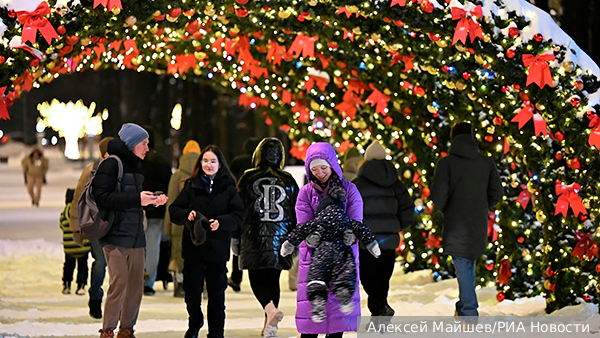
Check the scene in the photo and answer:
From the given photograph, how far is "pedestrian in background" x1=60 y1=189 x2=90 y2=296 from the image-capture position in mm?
8531

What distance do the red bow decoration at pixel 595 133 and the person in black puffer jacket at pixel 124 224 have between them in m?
3.44

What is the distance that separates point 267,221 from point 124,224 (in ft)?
3.76

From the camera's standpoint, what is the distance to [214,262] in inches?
249

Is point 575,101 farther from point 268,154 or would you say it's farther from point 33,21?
point 33,21

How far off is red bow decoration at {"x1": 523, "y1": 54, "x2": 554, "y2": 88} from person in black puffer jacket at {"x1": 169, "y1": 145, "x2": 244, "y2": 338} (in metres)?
2.60

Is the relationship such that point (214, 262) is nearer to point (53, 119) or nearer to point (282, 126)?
point (282, 126)

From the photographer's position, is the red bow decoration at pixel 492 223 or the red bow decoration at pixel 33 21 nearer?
the red bow decoration at pixel 33 21

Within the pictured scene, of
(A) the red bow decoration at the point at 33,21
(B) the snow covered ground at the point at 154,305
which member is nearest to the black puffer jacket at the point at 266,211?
(B) the snow covered ground at the point at 154,305

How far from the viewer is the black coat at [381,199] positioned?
694 centimetres

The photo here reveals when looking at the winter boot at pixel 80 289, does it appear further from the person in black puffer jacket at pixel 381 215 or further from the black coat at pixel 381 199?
the black coat at pixel 381 199

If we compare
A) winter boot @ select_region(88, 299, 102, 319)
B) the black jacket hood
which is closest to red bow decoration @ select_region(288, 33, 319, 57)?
the black jacket hood

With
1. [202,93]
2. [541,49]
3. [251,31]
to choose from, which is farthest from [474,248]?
[202,93]

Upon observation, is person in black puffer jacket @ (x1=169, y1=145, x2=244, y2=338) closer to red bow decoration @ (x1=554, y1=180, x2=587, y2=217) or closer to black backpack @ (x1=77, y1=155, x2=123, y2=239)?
black backpack @ (x1=77, y1=155, x2=123, y2=239)

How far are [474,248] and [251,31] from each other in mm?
3783
